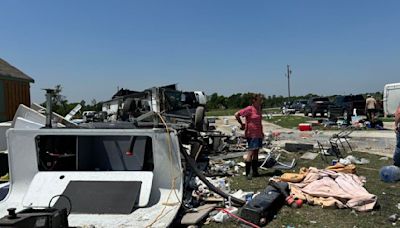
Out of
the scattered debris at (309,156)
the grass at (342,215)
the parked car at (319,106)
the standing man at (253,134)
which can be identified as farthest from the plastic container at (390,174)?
the parked car at (319,106)

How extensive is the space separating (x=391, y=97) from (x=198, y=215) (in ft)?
48.2

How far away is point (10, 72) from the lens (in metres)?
17.0

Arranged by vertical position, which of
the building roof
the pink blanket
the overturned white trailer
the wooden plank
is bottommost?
the wooden plank

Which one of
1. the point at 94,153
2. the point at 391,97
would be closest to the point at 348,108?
the point at 391,97

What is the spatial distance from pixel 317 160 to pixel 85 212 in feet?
21.6

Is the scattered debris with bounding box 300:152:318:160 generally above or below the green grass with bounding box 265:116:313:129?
below

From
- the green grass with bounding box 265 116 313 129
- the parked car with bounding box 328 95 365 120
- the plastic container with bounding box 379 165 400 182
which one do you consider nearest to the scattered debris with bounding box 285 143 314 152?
the plastic container with bounding box 379 165 400 182

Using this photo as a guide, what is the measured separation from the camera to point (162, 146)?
529 cm

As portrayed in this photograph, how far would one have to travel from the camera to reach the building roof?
16.3 m

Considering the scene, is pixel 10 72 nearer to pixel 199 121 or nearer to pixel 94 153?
pixel 199 121

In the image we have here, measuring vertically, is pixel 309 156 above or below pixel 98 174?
below

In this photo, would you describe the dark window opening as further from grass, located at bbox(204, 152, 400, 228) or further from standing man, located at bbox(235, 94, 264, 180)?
standing man, located at bbox(235, 94, 264, 180)

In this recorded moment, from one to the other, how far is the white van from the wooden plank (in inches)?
550

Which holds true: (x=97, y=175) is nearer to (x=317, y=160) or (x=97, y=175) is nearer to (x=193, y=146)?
(x=193, y=146)
